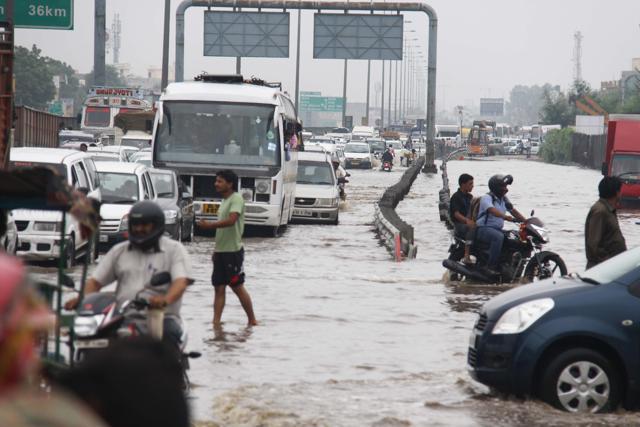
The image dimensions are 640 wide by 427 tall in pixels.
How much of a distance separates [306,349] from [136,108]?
40630 mm

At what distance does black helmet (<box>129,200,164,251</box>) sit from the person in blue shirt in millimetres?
10155

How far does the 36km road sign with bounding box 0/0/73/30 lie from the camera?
21.0m

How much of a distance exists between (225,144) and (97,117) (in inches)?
1015

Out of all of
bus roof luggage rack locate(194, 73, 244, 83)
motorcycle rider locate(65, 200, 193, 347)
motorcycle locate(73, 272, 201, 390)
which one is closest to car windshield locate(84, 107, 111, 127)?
bus roof luggage rack locate(194, 73, 244, 83)

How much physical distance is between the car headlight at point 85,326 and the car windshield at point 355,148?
7233cm

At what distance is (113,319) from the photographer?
7.67 meters

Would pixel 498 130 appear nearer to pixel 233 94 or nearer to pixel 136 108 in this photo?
pixel 136 108

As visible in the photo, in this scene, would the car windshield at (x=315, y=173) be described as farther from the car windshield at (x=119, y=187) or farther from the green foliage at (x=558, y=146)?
the green foliage at (x=558, y=146)

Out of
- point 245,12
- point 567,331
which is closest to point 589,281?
point 567,331

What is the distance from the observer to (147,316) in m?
7.97

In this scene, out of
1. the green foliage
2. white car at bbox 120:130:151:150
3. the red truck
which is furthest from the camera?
the green foliage

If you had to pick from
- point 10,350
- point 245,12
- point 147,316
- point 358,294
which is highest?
point 245,12

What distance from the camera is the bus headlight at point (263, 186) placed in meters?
28.1

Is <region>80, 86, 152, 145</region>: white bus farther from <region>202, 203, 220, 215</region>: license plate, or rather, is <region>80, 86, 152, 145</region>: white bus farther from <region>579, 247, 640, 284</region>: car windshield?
<region>579, 247, 640, 284</region>: car windshield
